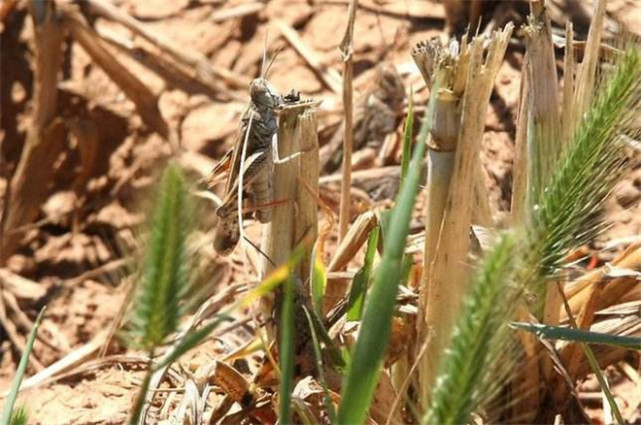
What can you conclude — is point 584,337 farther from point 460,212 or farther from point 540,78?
point 540,78

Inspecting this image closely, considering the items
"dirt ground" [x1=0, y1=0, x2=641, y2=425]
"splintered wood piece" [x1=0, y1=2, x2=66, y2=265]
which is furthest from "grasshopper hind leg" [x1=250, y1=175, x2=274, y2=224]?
"splintered wood piece" [x1=0, y1=2, x2=66, y2=265]

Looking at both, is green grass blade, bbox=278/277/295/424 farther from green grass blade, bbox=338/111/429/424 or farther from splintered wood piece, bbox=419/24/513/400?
splintered wood piece, bbox=419/24/513/400

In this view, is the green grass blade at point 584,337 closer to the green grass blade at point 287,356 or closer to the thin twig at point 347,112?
the green grass blade at point 287,356

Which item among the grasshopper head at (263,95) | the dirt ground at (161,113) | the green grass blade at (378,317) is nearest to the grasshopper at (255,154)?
the grasshopper head at (263,95)

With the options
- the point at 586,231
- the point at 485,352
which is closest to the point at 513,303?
the point at 485,352

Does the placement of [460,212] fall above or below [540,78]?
below

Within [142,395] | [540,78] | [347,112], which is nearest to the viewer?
[142,395]

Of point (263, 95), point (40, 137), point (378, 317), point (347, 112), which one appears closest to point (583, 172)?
point (378, 317)
